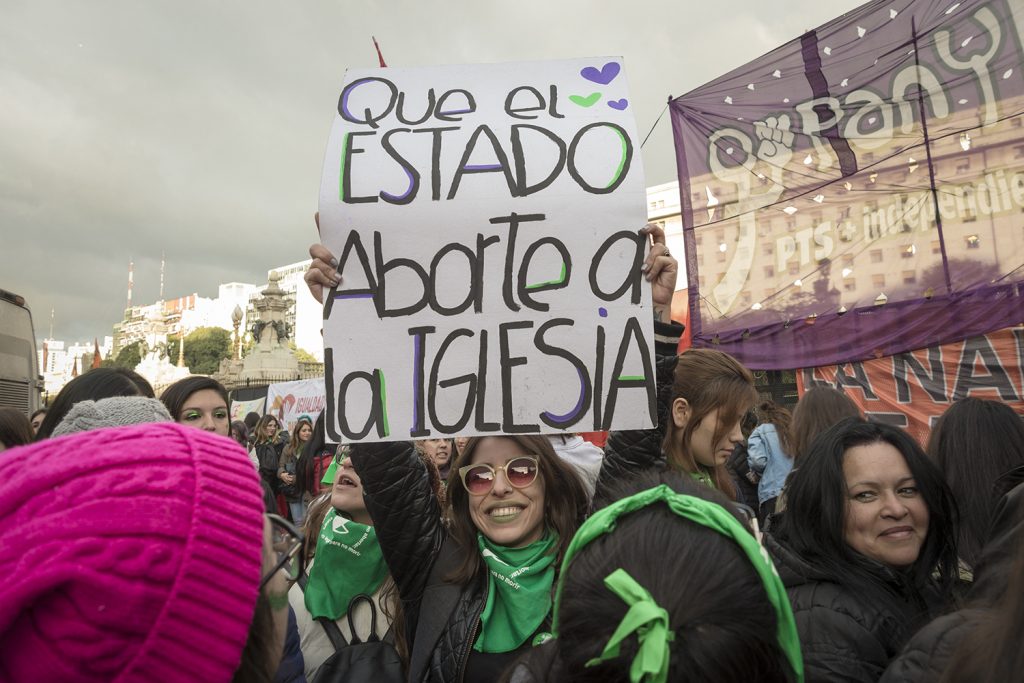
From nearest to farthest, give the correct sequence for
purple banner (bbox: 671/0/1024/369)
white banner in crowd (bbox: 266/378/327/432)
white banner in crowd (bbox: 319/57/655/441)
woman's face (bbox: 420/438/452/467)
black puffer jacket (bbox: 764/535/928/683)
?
black puffer jacket (bbox: 764/535/928/683) < white banner in crowd (bbox: 319/57/655/441) < woman's face (bbox: 420/438/452/467) < purple banner (bbox: 671/0/1024/369) < white banner in crowd (bbox: 266/378/327/432)

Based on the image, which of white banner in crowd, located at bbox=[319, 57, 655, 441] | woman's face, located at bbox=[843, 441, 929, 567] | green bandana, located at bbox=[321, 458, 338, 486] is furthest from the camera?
green bandana, located at bbox=[321, 458, 338, 486]

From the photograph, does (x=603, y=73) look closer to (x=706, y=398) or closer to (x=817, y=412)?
(x=706, y=398)

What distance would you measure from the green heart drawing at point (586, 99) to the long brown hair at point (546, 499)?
1.11 metres

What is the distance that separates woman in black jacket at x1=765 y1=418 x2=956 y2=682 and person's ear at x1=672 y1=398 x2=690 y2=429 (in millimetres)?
648

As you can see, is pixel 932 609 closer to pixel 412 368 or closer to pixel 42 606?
pixel 412 368

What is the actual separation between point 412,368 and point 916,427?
18.1 feet

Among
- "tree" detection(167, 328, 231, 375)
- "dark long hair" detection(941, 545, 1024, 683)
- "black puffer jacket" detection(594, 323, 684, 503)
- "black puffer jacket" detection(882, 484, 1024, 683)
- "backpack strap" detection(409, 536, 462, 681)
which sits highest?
"tree" detection(167, 328, 231, 375)

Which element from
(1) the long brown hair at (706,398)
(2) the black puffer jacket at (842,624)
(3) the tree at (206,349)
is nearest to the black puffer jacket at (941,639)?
(2) the black puffer jacket at (842,624)

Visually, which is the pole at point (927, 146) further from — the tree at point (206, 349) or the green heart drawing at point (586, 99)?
the tree at point (206, 349)

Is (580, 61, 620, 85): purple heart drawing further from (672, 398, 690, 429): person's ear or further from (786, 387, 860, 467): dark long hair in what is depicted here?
(786, 387, 860, 467): dark long hair

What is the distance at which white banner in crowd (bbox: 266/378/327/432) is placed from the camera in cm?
1475

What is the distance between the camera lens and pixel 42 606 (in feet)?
2.83

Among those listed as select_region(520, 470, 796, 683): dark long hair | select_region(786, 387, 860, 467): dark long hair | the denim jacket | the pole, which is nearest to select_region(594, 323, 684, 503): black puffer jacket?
select_region(520, 470, 796, 683): dark long hair

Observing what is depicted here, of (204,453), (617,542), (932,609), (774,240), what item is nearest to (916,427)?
(774,240)
